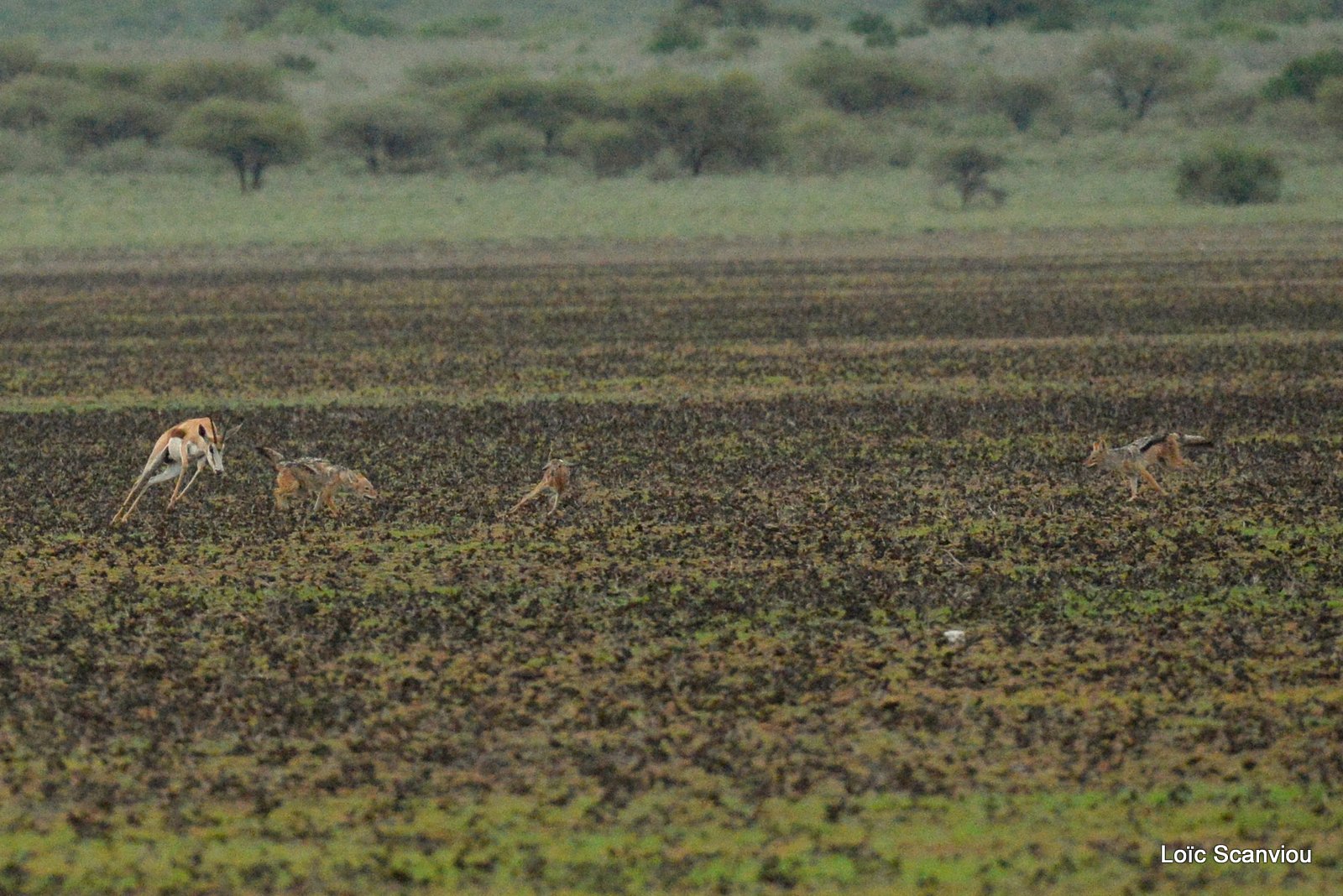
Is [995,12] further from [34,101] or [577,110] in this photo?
[34,101]

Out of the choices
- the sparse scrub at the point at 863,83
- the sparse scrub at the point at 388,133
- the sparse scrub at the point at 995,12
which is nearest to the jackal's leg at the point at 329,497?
the sparse scrub at the point at 388,133

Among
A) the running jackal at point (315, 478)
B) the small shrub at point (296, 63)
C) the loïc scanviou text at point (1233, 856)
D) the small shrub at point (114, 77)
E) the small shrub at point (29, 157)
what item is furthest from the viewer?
the small shrub at point (296, 63)

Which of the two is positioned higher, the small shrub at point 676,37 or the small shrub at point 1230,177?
the small shrub at point 676,37

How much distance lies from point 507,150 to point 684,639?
6002cm

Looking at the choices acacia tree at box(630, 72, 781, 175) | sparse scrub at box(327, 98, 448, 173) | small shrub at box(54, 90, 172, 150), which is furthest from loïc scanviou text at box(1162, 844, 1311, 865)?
small shrub at box(54, 90, 172, 150)

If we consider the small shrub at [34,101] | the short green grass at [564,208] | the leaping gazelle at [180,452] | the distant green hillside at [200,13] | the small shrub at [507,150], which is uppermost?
the distant green hillside at [200,13]

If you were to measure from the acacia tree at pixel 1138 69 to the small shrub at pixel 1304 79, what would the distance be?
208 inches

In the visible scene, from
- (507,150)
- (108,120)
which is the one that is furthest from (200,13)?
(507,150)

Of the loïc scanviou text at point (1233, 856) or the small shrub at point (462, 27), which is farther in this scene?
the small shrub at point (462, 27)

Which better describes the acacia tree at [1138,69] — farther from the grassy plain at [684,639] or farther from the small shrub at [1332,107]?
the grassy plain at [684,639]

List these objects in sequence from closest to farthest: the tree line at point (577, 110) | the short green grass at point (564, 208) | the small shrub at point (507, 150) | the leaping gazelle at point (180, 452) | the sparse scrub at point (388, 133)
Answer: the leaping gazelle at point (180, 452) < the short green grass at point (564, 208) < the tree line at point (577, 110) < the small shrub at point (507, 150) < the sparse scrub at point (388, 133)

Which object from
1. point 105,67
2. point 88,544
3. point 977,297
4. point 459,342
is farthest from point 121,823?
point 105,67

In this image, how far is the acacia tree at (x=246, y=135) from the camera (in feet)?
206

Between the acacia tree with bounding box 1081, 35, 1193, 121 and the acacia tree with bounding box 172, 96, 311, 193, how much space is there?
2945 centimetres
